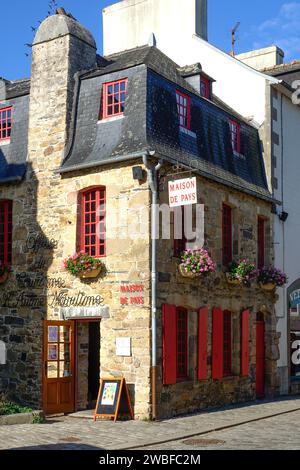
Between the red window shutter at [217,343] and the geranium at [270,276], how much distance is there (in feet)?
7.17

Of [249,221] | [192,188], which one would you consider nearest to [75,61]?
[192,188]

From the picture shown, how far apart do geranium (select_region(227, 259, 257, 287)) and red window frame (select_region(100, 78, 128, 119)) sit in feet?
15.5

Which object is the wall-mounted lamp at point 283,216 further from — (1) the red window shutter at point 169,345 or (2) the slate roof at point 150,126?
(1) the red window shutter at point 169,345

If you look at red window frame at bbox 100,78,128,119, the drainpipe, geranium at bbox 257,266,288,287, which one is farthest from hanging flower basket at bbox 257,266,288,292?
red window frame at bbox 100,78,128,119

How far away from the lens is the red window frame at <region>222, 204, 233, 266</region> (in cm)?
1802

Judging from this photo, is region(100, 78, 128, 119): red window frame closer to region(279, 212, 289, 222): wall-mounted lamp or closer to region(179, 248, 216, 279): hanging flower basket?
region(179, 248, 216, 279): hanging flower basket

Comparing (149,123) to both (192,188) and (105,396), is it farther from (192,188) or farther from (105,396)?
(105,396)

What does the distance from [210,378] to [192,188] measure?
16.1 feet

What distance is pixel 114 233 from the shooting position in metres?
15.5

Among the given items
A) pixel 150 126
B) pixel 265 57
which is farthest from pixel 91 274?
pixel 265 57

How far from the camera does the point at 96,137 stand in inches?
643

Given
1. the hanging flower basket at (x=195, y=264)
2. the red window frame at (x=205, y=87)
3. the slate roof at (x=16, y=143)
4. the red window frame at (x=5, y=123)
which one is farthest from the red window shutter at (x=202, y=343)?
the red window frame at (x=5, y=123)

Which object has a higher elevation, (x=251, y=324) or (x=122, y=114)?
(x=122, y=114)

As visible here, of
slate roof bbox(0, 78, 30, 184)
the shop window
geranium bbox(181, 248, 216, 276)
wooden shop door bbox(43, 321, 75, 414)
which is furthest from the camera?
slate roof bbox(0, 78, 30, 184)
